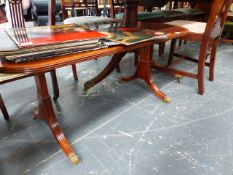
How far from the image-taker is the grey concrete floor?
96 cm

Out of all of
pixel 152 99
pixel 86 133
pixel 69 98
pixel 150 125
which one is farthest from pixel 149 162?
pixel 69 98

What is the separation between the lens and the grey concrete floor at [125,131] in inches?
37.6

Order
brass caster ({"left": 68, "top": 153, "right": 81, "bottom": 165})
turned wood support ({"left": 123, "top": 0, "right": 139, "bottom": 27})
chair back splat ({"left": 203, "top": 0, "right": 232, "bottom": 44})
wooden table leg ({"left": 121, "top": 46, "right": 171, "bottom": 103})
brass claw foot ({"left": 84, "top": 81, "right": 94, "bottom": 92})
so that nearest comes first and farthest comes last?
brass caster ({"left": 68, "top": 153, "right": 81, "bottom": 165})
turned wood support ({"left": 123, "top": 0, "right": 139, "bottom": 27})
chair back splat ({"left": 203, "top": 0, "right": 232, "bottom": 44})
wooden table leg ({"left": 121, "top": 46, "right": 171, "bottom": 103})
brass claw foot ({"left": 84, "top": 81, "right": 94, "bottom": 92})

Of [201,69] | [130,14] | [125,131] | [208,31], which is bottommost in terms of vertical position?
[125,131]

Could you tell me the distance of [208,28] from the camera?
4.62ft

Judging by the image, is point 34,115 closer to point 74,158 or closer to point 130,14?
point 74,158

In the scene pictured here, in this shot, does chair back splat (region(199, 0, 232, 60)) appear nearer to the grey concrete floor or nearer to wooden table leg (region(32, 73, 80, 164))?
the grey concrete floor

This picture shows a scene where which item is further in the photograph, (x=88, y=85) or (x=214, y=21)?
(x=88, y=85)

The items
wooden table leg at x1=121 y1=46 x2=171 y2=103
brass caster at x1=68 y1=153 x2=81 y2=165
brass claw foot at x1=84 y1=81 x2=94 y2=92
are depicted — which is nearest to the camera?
brass caster at x1=68 y1=153 x2=81 y2=165

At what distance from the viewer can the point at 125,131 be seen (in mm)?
1186

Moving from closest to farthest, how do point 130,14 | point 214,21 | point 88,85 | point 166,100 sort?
point 130,14 < point 214,21 < point 166,100 < point 88,85

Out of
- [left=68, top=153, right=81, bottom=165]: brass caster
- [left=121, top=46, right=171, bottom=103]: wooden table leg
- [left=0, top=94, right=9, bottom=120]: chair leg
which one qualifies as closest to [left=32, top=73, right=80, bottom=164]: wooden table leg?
[left=68, top=153, right=81, bottom=165]: brass caster

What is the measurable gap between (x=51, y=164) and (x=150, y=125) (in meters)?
0.63

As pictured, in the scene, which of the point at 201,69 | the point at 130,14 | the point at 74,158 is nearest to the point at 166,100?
the point at 201,69
